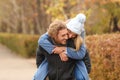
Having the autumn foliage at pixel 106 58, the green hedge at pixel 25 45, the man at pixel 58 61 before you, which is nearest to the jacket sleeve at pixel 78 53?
the man at pixel 58 61

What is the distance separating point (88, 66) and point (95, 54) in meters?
4.36

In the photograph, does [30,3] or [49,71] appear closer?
[49,71]

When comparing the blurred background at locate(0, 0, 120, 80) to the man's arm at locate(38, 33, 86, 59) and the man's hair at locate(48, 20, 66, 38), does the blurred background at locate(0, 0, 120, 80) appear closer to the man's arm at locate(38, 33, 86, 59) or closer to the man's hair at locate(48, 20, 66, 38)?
the man's arm at locate(38, 33, 86, 59)

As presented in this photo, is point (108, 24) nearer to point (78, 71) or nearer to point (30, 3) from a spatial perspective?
point (30, 3)

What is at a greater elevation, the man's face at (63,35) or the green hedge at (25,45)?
the man's face at (63,35)

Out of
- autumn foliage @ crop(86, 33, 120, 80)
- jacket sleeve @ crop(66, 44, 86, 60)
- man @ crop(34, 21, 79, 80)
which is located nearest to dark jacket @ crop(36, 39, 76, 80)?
man @ crop(34, 21, 79, 80)

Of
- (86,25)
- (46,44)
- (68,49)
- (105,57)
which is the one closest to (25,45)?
(86,25)

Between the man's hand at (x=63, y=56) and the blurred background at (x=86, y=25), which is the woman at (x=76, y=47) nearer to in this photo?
the man's hand at (x=63, y=56)

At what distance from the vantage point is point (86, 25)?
26094 mm

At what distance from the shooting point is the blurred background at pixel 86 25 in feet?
32.0

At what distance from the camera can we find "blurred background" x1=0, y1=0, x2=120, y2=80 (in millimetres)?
9750

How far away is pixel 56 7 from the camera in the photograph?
82.5ft

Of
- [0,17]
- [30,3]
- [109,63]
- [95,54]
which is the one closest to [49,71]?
[109,63]

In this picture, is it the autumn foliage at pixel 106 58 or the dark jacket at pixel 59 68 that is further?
the autumn foliage at pixel 106 58
